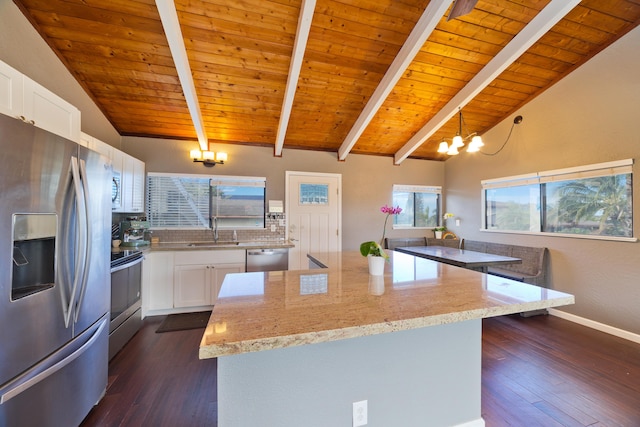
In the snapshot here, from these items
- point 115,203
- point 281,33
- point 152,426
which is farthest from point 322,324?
point 115,203

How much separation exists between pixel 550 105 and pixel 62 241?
518cm

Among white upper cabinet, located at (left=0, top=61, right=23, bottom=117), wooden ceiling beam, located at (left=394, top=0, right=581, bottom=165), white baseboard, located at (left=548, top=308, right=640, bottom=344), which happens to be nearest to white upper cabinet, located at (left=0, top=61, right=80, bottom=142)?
white upper cabinet, located at (left=0, top=61, right=23, bottom=117)

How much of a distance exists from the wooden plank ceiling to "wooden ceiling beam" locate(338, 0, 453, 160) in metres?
0.04

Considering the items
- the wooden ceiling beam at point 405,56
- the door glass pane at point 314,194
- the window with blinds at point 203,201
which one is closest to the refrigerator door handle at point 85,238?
the window with blinds at point 203,201

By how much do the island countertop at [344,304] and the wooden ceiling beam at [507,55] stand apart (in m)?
2.58

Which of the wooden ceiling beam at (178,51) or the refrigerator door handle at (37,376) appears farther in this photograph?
the wooden ceiling beam at (178,51)

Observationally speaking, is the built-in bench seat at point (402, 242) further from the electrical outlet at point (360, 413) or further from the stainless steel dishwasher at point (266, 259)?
the electrical outlet at point (360, 413)

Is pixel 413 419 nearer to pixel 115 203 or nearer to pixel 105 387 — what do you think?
pixel 105 387

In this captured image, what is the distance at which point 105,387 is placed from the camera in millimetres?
1816

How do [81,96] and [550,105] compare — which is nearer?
[81,96]

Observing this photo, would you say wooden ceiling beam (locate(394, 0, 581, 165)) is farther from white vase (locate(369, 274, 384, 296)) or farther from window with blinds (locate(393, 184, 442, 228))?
white vase (locate(369, 274, 384, 296))

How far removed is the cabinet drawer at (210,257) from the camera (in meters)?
3.24

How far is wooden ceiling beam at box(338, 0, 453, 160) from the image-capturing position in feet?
7.41

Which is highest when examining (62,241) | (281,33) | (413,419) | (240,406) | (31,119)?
(281,33)
